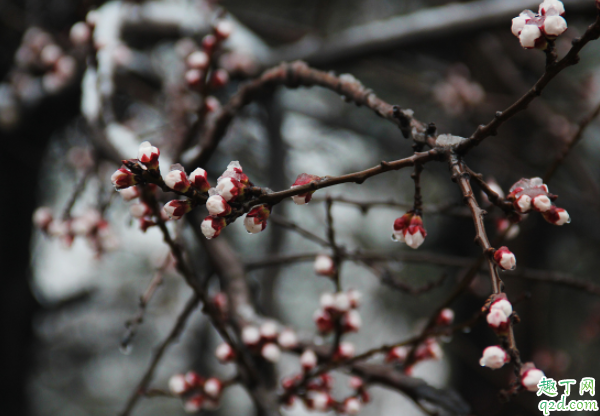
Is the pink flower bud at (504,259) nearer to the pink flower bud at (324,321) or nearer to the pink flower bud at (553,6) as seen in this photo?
the pink flower bud at (553,6)

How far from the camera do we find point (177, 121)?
7.23ft

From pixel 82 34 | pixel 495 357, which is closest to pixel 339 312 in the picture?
pixel 495 357

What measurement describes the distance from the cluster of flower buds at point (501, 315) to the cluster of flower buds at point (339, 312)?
26.9 inches

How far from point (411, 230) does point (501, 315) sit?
0.70 feet

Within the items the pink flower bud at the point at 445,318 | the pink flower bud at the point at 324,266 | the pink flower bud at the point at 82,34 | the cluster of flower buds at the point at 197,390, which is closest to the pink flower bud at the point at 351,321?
the pink flower bud at the point at 324,266

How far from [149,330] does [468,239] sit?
3963 mm

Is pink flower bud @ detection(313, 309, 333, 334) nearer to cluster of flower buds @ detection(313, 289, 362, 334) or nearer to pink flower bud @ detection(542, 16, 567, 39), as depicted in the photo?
cluster of flower buds @ detection(313, 289, 362, 334)

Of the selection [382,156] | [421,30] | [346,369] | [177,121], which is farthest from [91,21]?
[382,156]

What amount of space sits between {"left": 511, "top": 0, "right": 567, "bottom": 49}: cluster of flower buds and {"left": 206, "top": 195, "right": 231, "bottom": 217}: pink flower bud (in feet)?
1.65

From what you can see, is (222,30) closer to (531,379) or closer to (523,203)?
(523,203)

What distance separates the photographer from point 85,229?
5.47ft

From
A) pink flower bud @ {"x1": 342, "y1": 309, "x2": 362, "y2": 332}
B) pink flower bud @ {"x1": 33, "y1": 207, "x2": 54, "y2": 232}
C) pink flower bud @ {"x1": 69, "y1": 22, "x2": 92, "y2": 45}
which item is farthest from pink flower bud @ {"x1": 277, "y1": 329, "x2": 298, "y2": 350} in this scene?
pink flower bud @ {"x1": 69, "y1": 22, "x2": 92, "y2": 45}

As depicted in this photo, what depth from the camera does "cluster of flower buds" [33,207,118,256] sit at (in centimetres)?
167

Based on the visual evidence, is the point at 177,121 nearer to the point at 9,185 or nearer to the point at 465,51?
the point at 9,185
